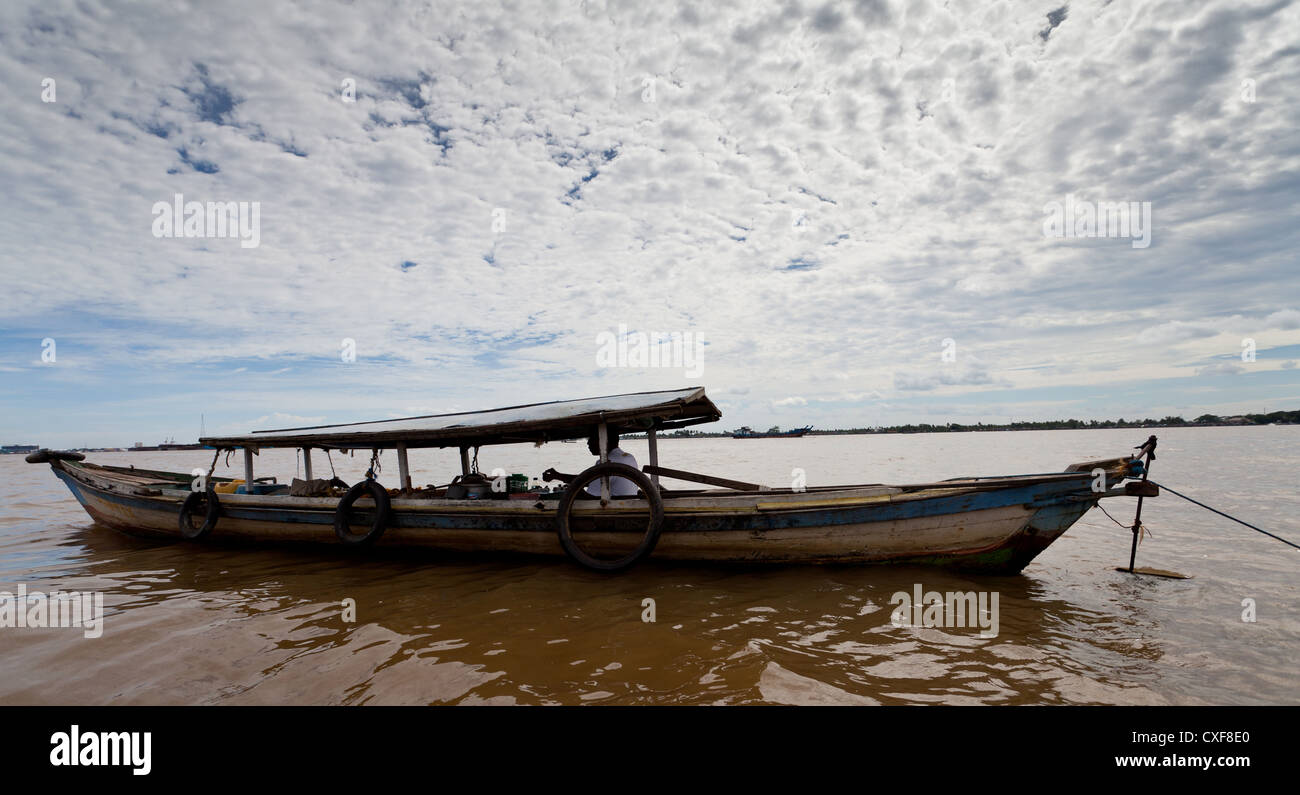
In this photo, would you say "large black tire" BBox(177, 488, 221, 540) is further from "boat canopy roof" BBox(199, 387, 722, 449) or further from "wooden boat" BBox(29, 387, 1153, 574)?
"boat canopy roof" BBox(199, 387, 722, 449)

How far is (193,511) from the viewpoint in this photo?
10.4m

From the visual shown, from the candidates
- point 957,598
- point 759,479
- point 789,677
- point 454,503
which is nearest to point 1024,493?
point 957,598

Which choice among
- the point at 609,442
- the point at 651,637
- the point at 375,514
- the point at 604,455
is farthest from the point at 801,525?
the point at 375,514

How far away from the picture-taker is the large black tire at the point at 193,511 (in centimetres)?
1012

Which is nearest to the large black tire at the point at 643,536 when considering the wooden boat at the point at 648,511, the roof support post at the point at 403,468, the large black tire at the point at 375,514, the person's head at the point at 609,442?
the wooden boat at the point at 648,511

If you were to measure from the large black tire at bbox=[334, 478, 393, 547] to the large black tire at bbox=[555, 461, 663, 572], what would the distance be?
301cm

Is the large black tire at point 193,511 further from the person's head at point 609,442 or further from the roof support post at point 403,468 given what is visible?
the person's head at point 609,442

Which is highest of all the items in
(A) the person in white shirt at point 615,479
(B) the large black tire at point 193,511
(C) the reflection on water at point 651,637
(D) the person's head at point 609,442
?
(D) the person's head at point 609,442

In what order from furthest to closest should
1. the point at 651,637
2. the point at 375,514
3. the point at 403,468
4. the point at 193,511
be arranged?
the point at 193,511 < the point at 403,468 < the point at 375,514 < the point at 651,637

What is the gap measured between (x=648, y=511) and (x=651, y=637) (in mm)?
2278

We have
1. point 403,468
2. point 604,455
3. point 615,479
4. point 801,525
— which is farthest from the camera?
point 403,468

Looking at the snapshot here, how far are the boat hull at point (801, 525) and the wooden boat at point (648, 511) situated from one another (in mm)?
17

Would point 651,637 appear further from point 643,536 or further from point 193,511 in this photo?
point 193,511
